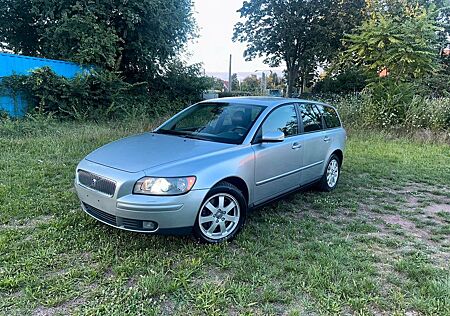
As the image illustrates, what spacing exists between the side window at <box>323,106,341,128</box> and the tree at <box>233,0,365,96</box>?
60.3 feet

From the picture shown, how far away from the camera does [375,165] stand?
269 inches

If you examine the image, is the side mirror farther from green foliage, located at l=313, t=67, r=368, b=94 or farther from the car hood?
green foliage, located at l=313, t=67, r=368, b=94

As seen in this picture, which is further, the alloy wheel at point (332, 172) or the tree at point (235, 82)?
the tree at point (235, 82)

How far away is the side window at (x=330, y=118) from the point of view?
16.9 ft

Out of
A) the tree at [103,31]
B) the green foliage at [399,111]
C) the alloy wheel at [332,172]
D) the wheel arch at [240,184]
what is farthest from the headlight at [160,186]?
the tree at [103,31]

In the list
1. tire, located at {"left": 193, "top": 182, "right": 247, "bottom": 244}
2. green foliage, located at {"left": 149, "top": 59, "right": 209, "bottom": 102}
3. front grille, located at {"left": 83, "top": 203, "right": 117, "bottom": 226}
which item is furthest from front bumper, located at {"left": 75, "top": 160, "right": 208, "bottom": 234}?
green foliage, located at {"left": 149, "top": 59, "right": 209, "bottom": 102}

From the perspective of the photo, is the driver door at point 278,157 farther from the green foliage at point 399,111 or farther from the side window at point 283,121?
the green foliage at point 399,111

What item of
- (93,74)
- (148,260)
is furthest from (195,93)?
(148,260)

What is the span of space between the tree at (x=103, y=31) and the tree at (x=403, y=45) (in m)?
7.62

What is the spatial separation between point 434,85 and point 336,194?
14129 millimetres

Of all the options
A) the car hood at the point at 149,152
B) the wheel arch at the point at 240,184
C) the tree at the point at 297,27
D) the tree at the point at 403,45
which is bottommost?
the wheel arch at the point at 240,184

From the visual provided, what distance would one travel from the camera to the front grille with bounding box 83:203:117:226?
303cm

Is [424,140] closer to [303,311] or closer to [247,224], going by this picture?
[247,224]

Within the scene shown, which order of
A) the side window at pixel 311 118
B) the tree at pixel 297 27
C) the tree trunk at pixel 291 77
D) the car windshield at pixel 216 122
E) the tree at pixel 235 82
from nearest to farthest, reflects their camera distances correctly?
the car windshield at pixel 216 122
the side window at pixel 311 118
the tree at pixel 297 27
the tree trunk at pixel 291 77
the tree at pixel 235 82
